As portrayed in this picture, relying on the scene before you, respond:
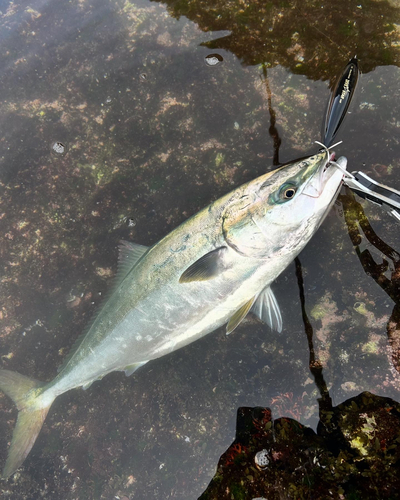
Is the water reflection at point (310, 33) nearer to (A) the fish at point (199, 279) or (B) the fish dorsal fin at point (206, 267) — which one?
(A) the fish at point (199, 279)

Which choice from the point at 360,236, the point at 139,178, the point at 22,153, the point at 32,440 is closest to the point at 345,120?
the point at 360,236

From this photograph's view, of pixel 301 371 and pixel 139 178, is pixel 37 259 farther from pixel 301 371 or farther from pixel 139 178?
pixel 301 371

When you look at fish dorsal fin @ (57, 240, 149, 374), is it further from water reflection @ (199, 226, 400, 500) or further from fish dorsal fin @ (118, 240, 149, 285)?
water reflection @ (199, 226, 400, 500)

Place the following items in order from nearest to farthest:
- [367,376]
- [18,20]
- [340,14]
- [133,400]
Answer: [367,376] → [340,14] → [133,400] → [18,20]

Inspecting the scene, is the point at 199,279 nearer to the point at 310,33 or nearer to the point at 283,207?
the point at 283,207

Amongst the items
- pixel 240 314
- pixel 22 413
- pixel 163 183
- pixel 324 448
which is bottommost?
pixel 324 448

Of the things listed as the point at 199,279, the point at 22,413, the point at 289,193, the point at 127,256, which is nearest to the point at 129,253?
the point at 127,256
